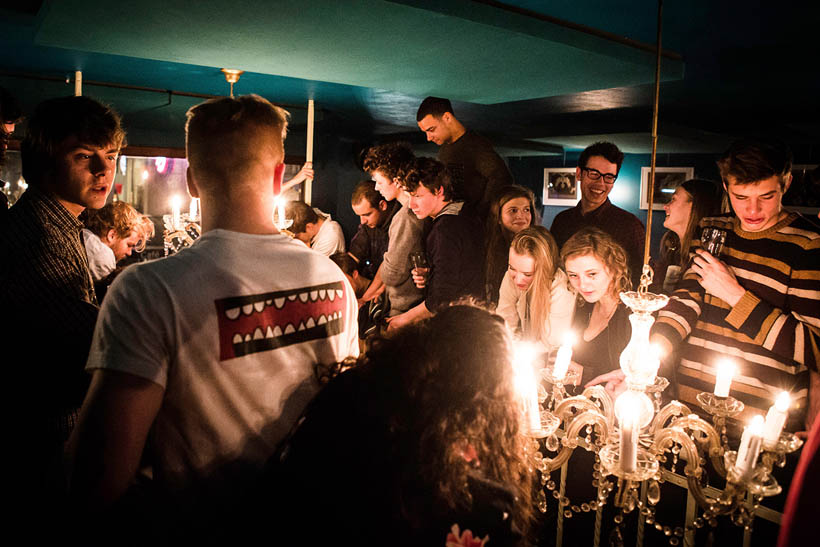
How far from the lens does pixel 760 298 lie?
84.0 inches

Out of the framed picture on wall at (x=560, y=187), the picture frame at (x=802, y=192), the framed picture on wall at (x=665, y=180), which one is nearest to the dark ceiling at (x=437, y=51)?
the picture frame at (x=802, y=192)

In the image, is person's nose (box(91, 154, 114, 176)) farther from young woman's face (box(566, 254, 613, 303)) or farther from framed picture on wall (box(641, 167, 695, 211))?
framed picture on wall (box(641, 167, 695, 211))

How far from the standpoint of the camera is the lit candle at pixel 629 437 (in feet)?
4.13

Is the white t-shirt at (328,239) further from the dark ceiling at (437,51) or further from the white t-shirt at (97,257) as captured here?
the white t-shirt at (97,257)

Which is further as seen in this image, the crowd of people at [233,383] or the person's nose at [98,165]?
the person's nose at [98,165]

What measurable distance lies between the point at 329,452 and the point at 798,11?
124 inches

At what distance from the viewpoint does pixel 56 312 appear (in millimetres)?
1492

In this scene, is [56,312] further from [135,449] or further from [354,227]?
[354,227]

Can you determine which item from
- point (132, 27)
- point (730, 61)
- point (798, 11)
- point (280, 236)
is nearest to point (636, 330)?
point (280, 236)

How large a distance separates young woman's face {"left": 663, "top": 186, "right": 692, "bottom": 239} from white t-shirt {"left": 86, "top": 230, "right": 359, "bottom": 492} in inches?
101

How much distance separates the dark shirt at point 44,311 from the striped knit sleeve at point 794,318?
2.23 m

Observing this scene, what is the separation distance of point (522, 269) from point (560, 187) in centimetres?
860

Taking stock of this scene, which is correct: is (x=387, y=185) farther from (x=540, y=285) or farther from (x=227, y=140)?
(x=227, y=140)

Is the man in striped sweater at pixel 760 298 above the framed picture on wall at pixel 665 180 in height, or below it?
below
